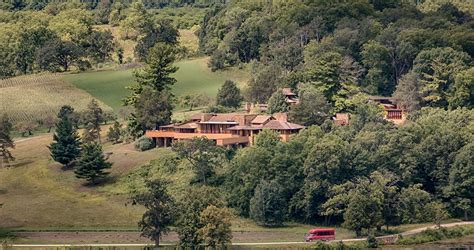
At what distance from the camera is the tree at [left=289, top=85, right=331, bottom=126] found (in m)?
107

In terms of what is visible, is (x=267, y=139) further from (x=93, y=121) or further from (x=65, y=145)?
(x=93, y=121)

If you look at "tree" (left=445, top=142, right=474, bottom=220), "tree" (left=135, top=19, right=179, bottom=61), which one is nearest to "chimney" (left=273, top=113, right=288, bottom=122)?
"tree" (left=445, top=142, right=474, bottom=220)

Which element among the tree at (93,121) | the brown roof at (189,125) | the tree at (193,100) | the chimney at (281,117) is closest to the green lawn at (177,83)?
the tree at (193,100)

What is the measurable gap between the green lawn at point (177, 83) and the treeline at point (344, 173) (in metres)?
30.2

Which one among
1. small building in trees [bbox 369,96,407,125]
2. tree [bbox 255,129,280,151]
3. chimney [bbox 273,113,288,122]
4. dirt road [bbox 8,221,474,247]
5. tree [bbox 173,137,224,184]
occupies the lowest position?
dirt road [bbox 8,221,474,247]

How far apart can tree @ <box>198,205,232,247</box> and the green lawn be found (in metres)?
46.4

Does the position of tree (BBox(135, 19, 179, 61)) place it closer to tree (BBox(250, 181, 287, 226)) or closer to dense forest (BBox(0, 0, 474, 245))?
dense forest (BBox(0, 0, 474, 245))

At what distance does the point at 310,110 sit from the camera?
107438 mm

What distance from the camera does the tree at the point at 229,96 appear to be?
118250 millimetres

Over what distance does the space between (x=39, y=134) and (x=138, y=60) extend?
33.7 metres

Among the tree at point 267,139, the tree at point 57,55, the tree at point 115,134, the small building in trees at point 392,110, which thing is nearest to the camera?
the tree at point 267,139

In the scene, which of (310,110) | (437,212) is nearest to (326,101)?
(310,110)

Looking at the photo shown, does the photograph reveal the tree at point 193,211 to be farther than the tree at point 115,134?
No

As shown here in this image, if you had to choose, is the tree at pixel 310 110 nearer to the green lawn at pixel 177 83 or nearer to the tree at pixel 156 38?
the green lawn at pixel 177 83
